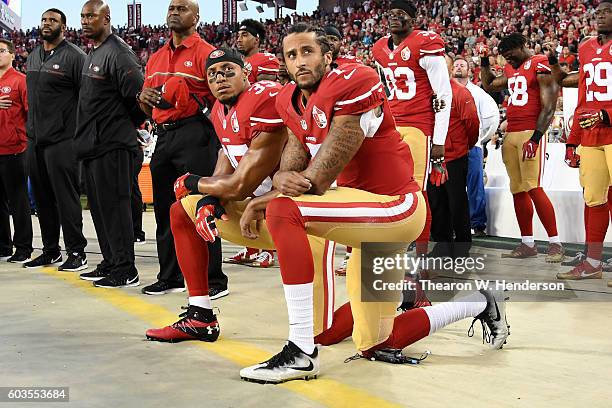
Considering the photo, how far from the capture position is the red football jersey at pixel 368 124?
11.0ft

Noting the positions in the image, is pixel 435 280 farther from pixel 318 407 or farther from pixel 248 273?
pixel 318 407

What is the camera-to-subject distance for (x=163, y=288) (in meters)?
5.39

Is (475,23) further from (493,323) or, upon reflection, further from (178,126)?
(493,323)

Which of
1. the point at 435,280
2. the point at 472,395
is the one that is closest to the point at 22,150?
the point at 435,280

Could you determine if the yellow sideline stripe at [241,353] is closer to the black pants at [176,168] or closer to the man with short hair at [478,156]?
the black pants at [176,168]

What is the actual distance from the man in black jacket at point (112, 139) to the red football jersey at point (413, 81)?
171cm

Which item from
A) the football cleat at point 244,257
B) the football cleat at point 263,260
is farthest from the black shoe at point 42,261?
the football cleat at point 263,260

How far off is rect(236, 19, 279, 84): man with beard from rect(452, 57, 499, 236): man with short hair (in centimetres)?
201

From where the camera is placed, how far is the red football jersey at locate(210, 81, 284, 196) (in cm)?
391

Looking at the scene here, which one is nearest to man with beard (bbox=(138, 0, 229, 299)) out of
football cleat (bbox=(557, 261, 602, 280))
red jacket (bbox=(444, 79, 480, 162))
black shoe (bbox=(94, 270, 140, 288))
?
black shoe (bbox=(94, 270, 140, 288))

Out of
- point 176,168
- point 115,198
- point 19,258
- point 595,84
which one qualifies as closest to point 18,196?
point 19,258

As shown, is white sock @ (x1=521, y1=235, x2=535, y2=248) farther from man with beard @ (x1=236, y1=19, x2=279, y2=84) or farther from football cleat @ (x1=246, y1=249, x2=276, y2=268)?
man with beard @ (x1=236, y1=19, x2=279, y2=84)

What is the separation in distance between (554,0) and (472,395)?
18747 millimetres

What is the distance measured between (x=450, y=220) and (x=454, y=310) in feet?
6.63
